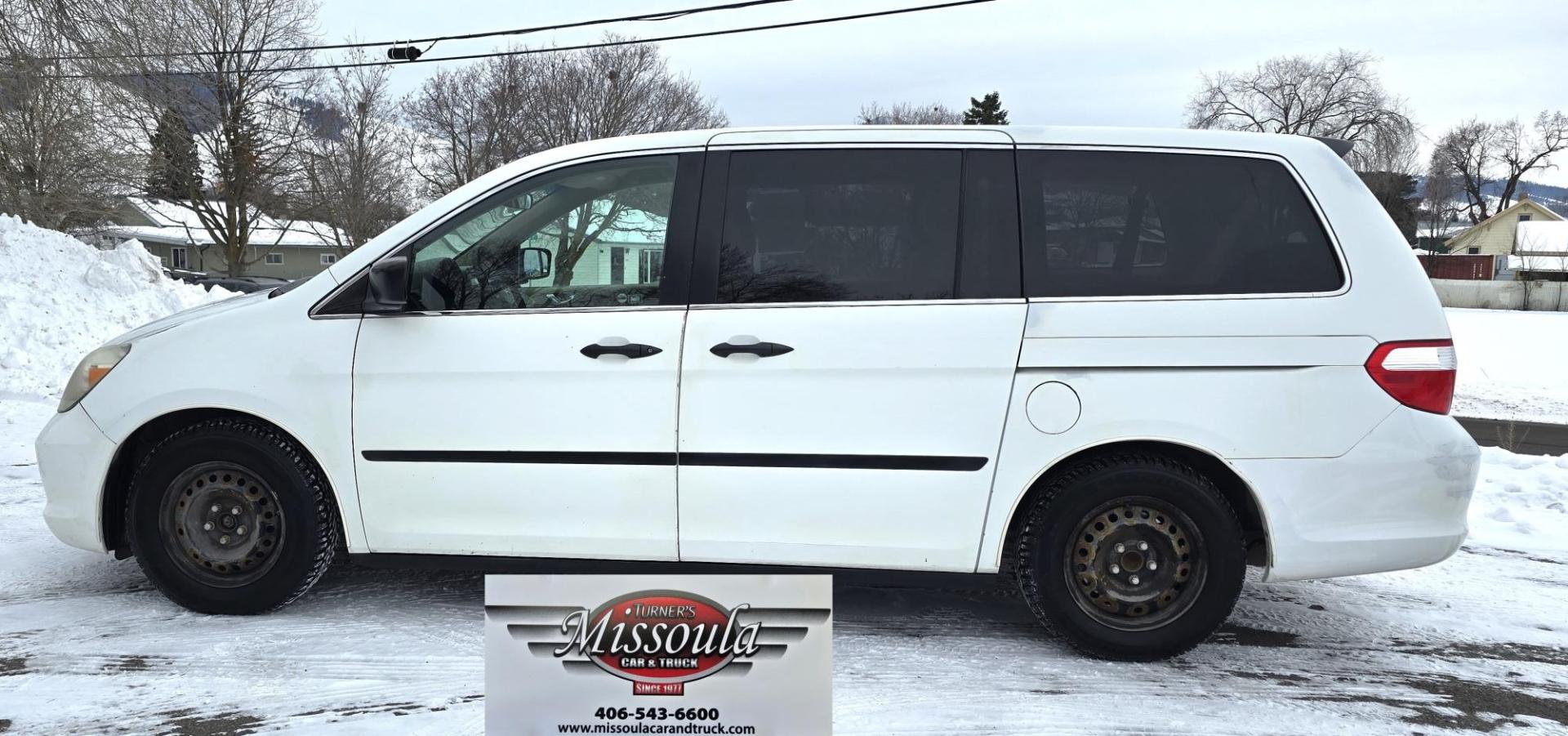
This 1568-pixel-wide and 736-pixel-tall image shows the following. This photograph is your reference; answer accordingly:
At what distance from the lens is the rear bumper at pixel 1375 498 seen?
137 inches

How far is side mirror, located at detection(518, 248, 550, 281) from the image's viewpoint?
384cm

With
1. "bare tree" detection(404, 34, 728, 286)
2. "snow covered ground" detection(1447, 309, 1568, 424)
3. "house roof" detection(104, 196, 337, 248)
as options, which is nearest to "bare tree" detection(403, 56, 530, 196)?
"bare tree" detection(404, 34, 728, 286)

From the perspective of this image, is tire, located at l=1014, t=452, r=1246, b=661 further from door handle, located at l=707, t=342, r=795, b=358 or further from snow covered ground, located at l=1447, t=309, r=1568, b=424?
snow covered ground, located at l=1447, t=309, r=1568, b=424

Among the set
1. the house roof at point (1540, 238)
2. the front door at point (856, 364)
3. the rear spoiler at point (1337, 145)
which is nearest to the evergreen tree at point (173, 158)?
the front door at point (856, 364)

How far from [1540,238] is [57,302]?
3172 inches

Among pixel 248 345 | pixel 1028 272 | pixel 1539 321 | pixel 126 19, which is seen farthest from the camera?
pixel 1539 321

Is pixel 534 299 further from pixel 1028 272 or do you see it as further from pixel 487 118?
pixel 487 118

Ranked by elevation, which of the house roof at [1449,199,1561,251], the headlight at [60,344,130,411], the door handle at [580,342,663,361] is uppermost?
the house roof at [1449,199,1561,251]

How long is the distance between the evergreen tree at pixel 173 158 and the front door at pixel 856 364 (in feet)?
61.0

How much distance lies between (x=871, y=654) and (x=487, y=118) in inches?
1385

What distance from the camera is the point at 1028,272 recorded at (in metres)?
3.63

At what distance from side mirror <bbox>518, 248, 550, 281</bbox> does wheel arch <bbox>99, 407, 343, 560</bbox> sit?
1.04 metres

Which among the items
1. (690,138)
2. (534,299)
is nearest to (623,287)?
(534,299)

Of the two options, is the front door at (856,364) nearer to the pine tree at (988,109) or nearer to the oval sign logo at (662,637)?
the oval sign logo at (662,637)
